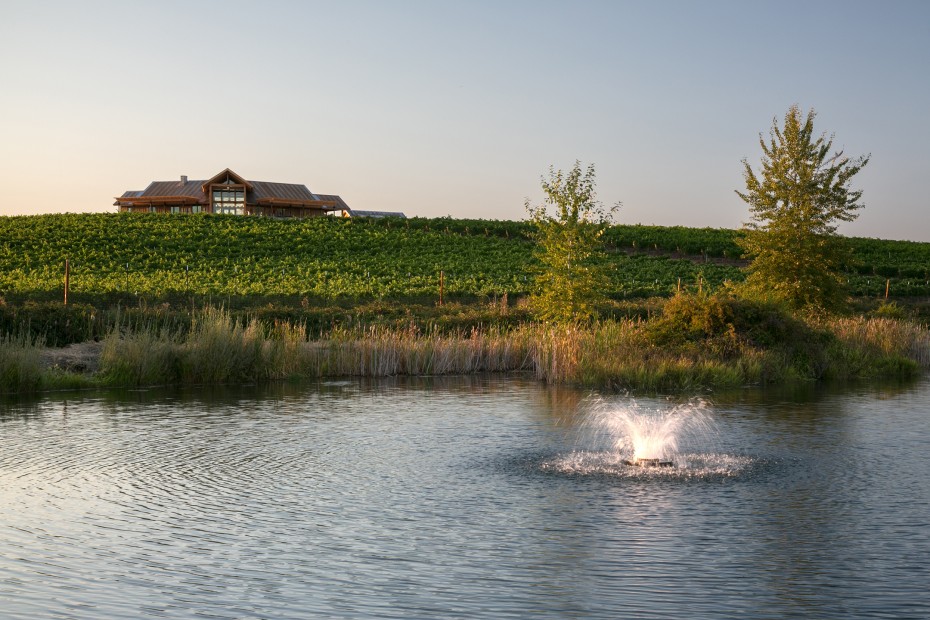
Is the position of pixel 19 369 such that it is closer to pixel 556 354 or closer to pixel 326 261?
pixel 556 354

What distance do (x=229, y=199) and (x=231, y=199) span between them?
0.68 feet

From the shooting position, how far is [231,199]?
106 meters

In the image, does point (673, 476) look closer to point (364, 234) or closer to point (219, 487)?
point (219, 487)

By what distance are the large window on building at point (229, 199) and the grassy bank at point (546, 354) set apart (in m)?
77.9

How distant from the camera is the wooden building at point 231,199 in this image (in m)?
105

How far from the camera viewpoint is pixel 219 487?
1147 centimetres

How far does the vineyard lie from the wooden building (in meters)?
12.6

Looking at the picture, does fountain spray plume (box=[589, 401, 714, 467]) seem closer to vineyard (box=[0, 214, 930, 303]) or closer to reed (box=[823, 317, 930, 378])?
reed (box=[823, 317, 930, 378])

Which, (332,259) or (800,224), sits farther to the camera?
(332,259)

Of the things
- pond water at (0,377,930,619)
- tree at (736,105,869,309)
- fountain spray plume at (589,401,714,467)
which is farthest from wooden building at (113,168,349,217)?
pond water at (0,377,930,619)

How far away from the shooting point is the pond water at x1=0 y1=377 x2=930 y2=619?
24.5 feet

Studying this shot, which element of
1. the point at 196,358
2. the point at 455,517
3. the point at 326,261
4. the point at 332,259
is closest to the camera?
the point at 455,517

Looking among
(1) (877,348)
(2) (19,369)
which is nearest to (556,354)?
(1) (877,348)

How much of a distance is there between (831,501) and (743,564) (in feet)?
9.37
